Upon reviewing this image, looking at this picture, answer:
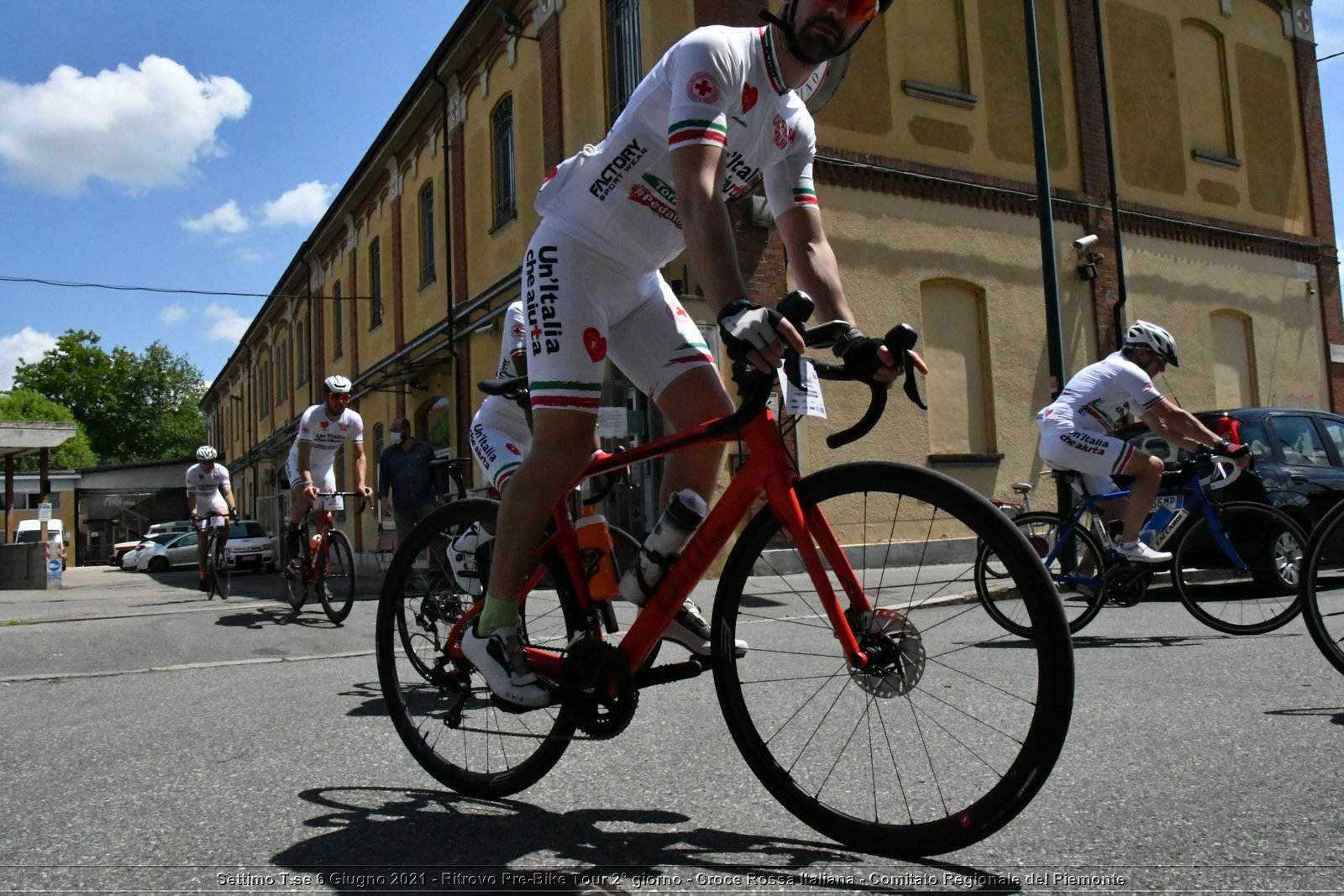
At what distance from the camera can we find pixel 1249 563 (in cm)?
607

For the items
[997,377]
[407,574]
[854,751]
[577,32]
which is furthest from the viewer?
[577,32]

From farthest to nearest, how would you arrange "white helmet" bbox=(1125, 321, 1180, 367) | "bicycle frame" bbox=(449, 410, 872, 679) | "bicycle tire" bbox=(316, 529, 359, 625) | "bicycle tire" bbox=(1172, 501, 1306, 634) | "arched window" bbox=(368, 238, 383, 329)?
"arched window" bbox=(368, 238, 383, 329) → "bicycle tire" bbox=(316, 529, 359, 625) → "white helmet" bbox=(1125, 321, 1180, 367) → "bicycle tire" bbox=(1172, 501, 1306, 634) → "bicycle frame" bbox=(449, 410, 872, 679)

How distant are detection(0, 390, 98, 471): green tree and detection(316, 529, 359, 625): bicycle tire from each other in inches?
2538

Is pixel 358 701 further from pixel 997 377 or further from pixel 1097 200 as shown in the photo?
pixel 1097 200

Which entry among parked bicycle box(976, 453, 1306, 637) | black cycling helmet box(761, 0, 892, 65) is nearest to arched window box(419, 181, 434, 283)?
parked bicycle box(976, 453, 1306, 637)

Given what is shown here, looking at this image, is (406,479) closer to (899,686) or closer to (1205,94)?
(899,686)

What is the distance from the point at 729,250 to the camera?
2.28 m

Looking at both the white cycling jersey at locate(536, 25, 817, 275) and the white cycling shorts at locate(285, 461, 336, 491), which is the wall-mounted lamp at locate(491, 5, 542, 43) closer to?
the white cycling shorts at locate(285, 461, 336, 491)

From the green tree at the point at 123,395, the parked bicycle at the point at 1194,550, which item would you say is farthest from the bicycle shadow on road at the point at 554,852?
the green tree at the point at 123,395

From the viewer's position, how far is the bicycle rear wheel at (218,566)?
11.2 m

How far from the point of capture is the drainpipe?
15641mm

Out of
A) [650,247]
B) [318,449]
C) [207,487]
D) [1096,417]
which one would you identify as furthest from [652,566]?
[207,487]

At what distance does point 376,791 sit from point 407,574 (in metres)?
0.66

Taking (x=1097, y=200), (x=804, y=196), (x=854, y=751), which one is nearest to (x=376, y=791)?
(x=854, y=751)
